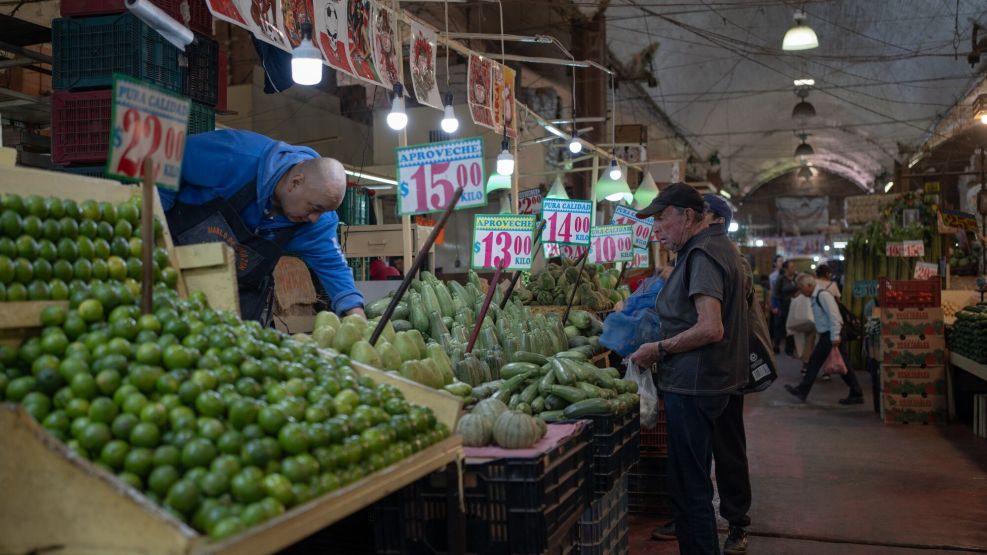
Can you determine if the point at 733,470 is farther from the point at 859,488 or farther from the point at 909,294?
the point at 909,294

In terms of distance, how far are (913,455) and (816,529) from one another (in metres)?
2.94

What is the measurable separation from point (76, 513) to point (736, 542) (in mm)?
4294

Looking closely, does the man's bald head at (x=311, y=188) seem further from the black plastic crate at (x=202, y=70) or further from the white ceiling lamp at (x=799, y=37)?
the white ceiling lamp at (x=799, y=37)

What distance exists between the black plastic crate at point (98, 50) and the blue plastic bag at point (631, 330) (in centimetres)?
329

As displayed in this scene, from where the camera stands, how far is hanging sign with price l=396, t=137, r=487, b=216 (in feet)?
12.9

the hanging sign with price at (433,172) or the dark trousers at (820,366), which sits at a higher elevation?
the hanging sign with price at (433,172)

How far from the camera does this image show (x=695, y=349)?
415cm

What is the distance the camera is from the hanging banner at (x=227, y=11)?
13.1 feet

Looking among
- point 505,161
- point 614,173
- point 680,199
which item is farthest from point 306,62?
point 614,173

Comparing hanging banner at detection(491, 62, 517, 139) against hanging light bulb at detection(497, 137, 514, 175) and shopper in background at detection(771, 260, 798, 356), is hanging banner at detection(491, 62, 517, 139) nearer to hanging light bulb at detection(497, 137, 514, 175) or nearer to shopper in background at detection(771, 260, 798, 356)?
hanging light bulb at detection(497, 137, 514, 175)

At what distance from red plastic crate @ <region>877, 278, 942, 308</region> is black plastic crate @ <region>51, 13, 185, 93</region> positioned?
8099mm

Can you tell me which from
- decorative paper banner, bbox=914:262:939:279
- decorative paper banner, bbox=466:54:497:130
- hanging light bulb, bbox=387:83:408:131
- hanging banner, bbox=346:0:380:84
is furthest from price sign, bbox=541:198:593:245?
decorative paper banner, bbox=914:262:939:279

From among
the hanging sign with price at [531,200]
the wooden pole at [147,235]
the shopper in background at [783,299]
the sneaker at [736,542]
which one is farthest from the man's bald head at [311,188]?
the shopper in background at [783,299]

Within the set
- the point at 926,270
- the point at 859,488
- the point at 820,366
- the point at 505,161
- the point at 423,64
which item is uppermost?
the point at 423,64
